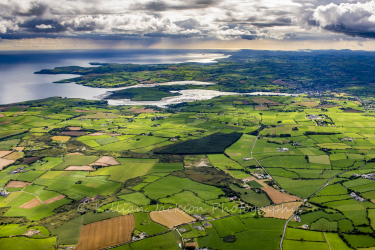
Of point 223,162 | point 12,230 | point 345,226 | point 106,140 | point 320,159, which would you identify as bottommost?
point 223,162

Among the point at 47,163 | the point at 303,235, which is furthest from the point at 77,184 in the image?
the point at 303,235

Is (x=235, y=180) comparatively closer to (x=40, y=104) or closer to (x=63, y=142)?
(x=63, y=142)

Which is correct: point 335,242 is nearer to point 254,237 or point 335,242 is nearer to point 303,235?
point 303,235

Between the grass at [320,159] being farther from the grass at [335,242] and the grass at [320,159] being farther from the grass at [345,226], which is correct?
the grass at [335,242]

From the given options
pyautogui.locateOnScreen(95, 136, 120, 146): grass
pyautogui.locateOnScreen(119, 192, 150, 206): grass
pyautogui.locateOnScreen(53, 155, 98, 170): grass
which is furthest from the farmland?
pyautogui.locateOnScreen(95, 136, 120, 146): grass

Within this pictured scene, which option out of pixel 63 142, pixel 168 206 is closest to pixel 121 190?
pixel 168 206

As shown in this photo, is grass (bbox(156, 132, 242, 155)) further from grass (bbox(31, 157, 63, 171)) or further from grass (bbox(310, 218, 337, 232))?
grass (bbox(310, 218, 337, 232))

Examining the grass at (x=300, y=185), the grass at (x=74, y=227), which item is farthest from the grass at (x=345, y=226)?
the grass at (x=74, y=227)
